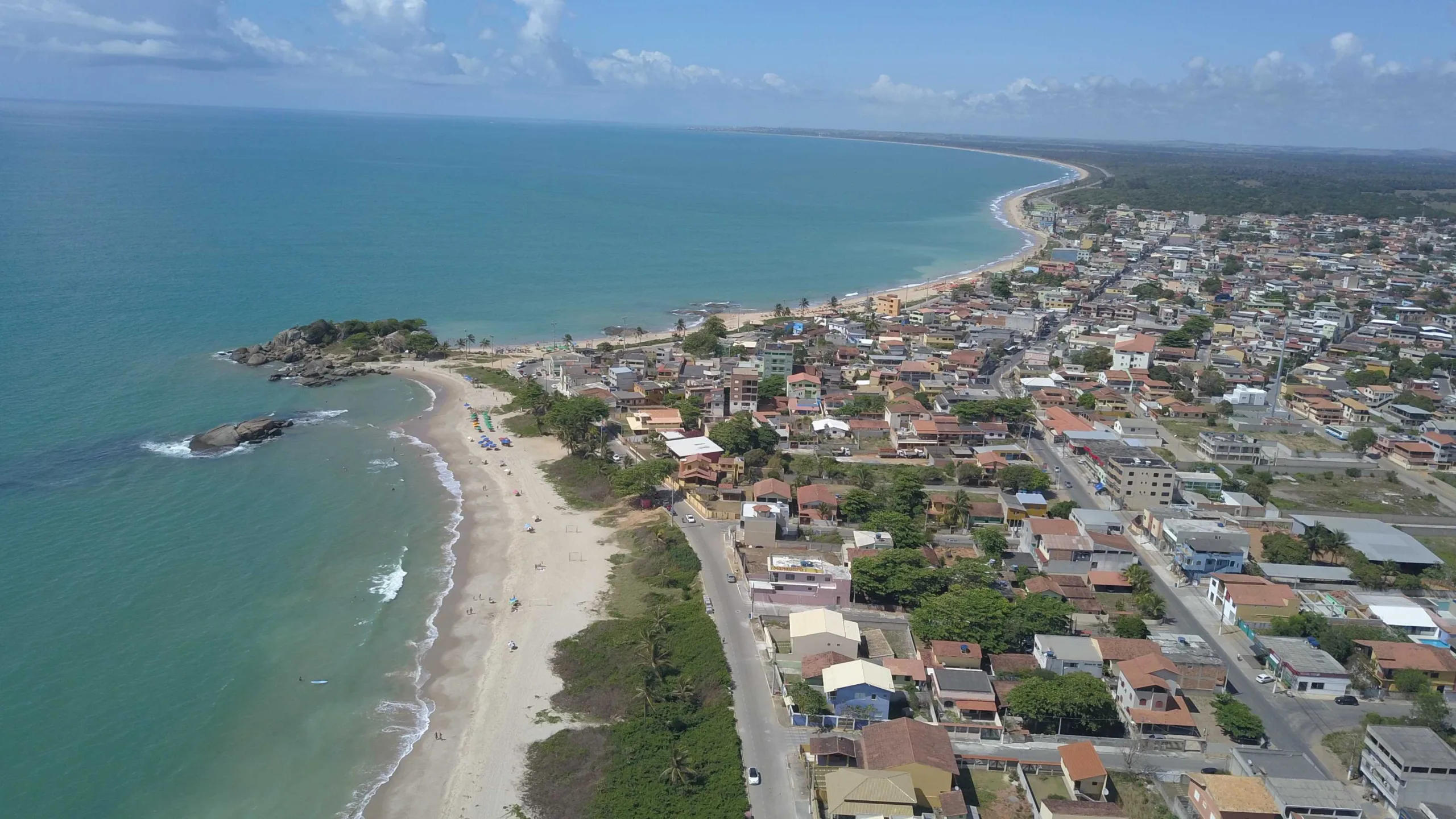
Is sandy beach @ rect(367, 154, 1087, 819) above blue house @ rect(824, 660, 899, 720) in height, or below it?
below

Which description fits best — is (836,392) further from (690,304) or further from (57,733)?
(57,733)

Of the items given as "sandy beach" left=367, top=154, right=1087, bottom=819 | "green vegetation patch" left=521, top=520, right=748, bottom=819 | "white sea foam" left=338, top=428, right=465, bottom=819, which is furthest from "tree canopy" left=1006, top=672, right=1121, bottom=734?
"white sea foam" left=338, top=428, right=465, bottom=819

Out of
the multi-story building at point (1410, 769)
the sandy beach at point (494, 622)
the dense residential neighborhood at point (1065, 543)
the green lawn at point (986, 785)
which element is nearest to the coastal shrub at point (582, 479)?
the sandy beach at point (494, 622)

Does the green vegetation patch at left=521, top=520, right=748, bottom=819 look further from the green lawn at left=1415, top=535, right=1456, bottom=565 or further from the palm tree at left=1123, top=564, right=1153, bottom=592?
the green lawn at left=1415, top=535, right=1456, bottom=565

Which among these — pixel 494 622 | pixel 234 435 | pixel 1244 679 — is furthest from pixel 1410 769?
pixel 234 435

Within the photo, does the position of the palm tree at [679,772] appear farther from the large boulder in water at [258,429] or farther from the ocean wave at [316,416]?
the ocean wave at [316,416]
